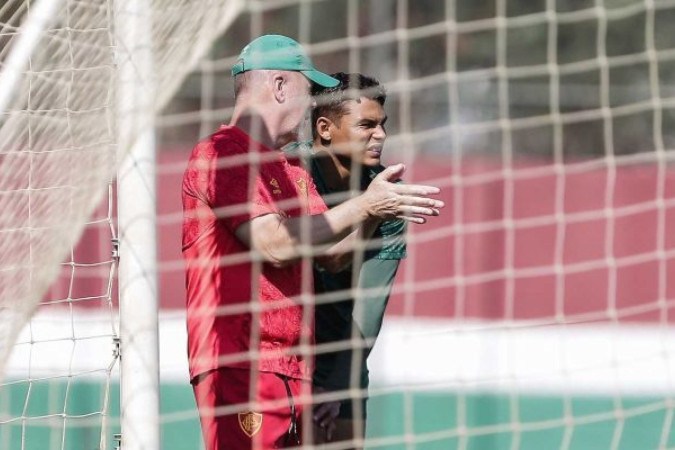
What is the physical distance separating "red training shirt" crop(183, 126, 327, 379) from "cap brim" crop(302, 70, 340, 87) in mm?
189

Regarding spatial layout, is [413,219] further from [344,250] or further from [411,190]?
[344,250]

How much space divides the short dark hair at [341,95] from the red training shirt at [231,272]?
37 centimetres

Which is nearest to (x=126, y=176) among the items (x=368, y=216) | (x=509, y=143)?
(x=368, y=216)

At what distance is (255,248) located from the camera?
2.81 metres

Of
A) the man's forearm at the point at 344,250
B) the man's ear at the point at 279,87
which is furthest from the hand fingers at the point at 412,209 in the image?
the man's ear at the point at 279,87

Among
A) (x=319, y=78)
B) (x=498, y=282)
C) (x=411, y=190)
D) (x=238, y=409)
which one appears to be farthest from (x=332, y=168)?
(x=498, y=282)

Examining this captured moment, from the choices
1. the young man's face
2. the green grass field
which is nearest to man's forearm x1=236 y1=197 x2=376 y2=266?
the young man's face

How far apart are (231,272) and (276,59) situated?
476 millimetres

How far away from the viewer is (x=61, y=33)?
9.07 feet

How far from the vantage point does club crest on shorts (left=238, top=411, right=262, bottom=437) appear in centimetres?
288

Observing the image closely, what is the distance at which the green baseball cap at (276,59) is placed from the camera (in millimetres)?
2932

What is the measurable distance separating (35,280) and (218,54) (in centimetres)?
468

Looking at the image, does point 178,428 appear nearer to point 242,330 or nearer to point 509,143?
point 509,143

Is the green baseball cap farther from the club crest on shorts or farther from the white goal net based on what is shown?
the white goal net
